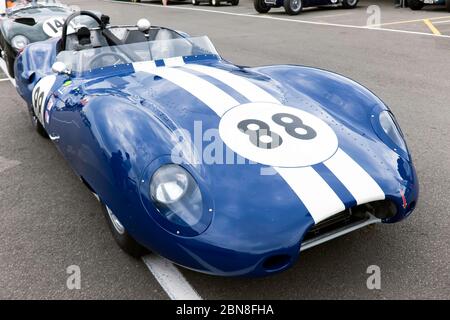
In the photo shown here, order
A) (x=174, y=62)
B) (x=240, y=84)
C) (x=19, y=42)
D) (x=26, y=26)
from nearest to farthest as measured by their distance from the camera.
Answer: (x=240, y=84)
(x=174, y=62)
(x=19, y=42)
(x=26, y=26)

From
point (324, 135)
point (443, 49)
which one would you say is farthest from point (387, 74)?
point (324, 135)

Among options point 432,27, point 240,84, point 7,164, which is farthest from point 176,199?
point 432,27

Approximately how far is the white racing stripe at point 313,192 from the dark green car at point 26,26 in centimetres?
533

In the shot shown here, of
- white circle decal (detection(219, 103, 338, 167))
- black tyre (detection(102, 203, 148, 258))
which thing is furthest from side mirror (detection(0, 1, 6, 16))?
white circle decal (detection(219, 103, 338, 167))

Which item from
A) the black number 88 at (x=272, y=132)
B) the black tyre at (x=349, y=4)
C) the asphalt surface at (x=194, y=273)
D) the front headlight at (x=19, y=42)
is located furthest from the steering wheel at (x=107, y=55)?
the black tyre at (x=349, y=4)

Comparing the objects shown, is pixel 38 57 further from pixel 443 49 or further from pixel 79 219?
pixel 443 49

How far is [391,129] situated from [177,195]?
4.50ft

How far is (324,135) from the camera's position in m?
2.39

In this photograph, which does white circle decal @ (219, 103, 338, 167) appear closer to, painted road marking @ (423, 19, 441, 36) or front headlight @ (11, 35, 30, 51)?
front headlight @ (11, 35, 30, 51)

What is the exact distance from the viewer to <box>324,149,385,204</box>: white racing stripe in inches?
81.0

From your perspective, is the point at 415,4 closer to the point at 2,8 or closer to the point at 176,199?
the point at 2,8

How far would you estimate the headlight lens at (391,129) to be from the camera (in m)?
2.53

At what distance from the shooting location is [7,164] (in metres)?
3.91
